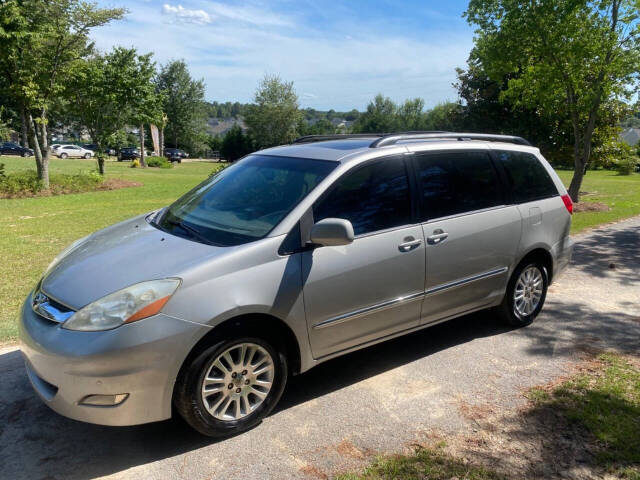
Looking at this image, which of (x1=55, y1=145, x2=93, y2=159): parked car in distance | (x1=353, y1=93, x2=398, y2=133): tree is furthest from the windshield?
(x1=353, y1=93, x2=398, y2=133): tree

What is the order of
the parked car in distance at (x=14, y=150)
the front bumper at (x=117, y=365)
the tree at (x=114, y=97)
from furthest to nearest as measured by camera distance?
1. the parked car in distance at (x=14, y=150)
2. the tree at (x=114, y=97)
3. the front bumper at (x=117, y=365)

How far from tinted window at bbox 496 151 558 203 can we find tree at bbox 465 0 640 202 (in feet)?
29.6

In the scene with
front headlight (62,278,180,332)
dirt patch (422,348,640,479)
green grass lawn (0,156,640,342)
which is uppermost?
front headlight (62,278,180,332)

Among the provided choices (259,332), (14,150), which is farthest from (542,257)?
(14,150)

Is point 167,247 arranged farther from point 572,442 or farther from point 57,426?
point 572,442

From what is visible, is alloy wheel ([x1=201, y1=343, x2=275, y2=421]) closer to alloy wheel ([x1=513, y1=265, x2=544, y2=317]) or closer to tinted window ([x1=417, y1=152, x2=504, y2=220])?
tinted window ([x1=417, y1=152, x2=504, y2=220])

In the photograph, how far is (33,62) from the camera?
51.5ft

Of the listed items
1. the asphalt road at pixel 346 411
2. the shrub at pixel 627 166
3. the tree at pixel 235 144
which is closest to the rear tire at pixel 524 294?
the asphalt road at pixel 346 411

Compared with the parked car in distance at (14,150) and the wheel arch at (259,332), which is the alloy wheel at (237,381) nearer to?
the wheel arch at (259,332)

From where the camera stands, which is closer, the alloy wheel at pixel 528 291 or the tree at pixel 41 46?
the alloy wheel at pixel 528 291

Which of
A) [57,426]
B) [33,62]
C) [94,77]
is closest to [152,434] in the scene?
[57,426]

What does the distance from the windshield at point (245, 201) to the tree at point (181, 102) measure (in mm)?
63840

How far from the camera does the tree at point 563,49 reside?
12562 millimetres

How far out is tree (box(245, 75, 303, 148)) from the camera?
55.6 m
